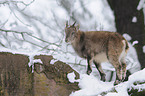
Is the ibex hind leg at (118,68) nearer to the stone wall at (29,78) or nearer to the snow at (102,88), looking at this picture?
the snow at (102,88)

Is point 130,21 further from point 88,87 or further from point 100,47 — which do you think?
point 88,87

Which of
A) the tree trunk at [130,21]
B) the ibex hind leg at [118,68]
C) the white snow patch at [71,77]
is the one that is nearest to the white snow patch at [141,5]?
the tree trunk at [130,21]

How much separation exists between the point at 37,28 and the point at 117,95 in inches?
426

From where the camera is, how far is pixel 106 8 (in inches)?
591

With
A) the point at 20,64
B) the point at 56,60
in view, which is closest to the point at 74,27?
the point at 56,60

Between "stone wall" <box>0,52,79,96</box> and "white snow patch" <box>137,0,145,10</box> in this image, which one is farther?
"white snow patch" <box>137,0,145,10</box>

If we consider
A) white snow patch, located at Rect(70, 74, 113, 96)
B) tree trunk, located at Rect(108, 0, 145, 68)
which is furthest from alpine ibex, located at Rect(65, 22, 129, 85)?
tree trunk, located at Rect(108, 0, 145, 68)

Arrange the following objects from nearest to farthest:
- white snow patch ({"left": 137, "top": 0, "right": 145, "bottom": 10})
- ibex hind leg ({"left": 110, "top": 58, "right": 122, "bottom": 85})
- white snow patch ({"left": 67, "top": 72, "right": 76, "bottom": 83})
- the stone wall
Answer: the stone wall, white snow patch ({"left": 67, "top": 72, "right": 76, "bottom": 83}), ibex hind leg ({"left": 110, "top": 58, "right": 122, "bottom": 85}), white snow patch ({"left": 137, "top": 0, "right": 145, "bottom": 10})

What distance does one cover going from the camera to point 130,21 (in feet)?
28.0

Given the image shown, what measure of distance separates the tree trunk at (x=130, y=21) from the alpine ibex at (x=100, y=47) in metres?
1.98

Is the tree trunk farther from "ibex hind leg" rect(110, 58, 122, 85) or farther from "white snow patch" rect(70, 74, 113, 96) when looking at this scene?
"white snow patch" rect(70, 74, 113, 96)

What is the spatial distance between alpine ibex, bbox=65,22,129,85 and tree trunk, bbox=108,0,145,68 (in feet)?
6.50

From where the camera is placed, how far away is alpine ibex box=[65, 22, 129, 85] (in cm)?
643

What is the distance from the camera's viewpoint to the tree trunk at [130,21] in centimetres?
845
